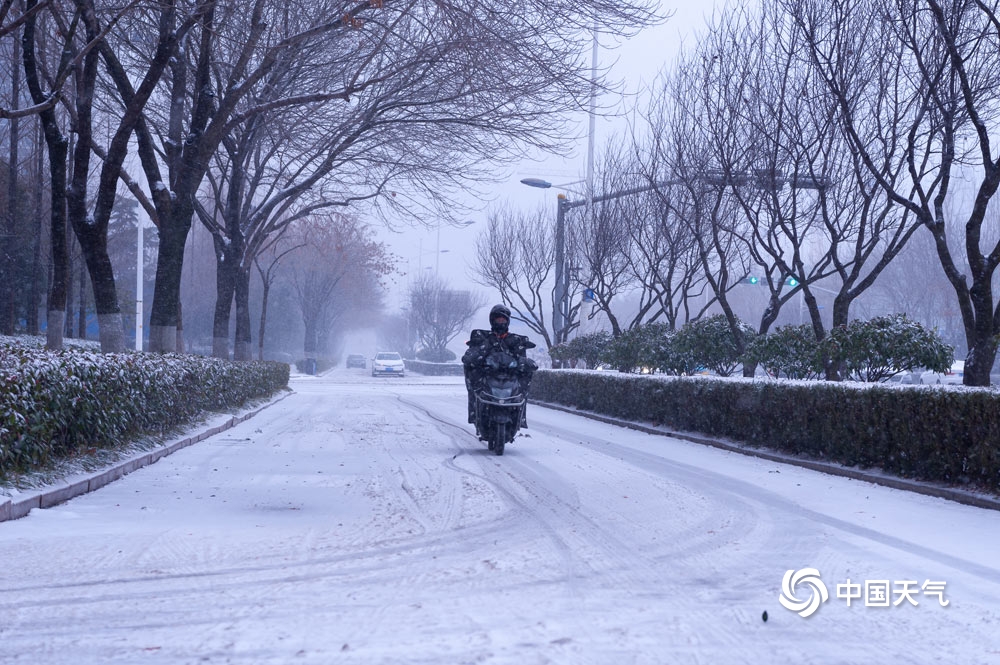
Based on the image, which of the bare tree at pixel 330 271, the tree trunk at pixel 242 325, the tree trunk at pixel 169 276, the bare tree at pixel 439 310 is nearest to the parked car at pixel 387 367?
the bare tree at pixel 330 271

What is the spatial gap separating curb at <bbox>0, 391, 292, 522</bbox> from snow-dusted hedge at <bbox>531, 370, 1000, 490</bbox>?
829 centimetres

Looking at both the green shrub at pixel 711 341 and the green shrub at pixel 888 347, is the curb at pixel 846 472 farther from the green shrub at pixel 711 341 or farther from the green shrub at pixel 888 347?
the green shrub at pixel 711 341

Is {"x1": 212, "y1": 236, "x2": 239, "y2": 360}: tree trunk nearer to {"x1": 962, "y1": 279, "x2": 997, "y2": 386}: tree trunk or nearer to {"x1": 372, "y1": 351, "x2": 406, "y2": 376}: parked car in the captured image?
{"x1": 962, "y1": 279, "x2": 997, "y2": 386}: tree trunk

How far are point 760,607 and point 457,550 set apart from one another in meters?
2.29

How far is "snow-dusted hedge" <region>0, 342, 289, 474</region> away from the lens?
825 centimetres

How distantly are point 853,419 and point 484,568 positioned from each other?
7161mm

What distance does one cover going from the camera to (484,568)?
6293 millimetres

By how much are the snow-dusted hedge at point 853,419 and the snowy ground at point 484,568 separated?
547 millimetres

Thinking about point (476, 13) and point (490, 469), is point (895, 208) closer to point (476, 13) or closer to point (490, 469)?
point (476, 13)

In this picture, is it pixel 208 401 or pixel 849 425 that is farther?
pixel 208 401

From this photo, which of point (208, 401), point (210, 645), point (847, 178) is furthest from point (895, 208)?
point (210, 645)

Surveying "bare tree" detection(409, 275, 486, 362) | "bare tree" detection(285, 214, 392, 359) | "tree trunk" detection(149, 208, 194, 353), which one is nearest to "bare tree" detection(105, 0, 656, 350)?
"tree trunk" detection(149, 208, 194, 353)

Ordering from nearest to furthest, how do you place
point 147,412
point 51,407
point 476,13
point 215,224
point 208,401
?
1. point 51,407
2. point 147,412
3. point 476,13
4. point 208,401
5. point 215,224

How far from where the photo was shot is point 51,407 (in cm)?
902
